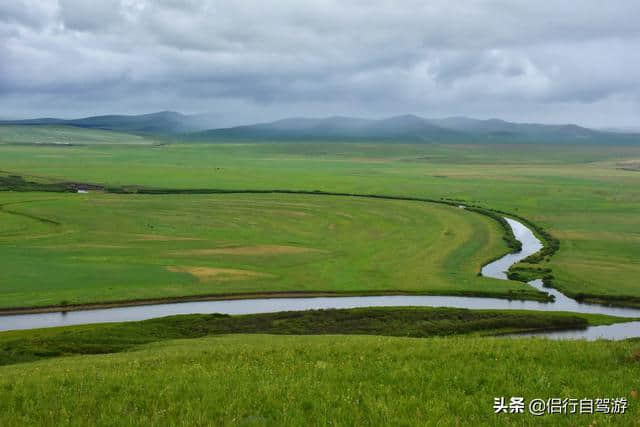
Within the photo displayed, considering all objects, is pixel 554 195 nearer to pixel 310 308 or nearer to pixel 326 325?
pixel 310 308

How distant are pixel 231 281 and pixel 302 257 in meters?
13.7

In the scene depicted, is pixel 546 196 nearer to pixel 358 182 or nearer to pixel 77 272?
pixel 358 182

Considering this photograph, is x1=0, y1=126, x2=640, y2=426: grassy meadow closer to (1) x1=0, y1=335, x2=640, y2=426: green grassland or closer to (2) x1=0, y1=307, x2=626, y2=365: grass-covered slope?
(1) x1=0, y1=335, x2=640, y2=426: green grassland

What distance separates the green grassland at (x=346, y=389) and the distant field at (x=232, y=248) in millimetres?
47261

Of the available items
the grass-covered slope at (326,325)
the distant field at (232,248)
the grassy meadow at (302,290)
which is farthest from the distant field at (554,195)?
the grass-covered slope at (326,325)

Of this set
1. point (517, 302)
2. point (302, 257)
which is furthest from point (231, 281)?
point (517, 302)

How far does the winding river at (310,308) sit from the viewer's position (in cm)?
5106

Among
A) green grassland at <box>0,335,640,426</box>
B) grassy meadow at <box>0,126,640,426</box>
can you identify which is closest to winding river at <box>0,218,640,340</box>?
grassy meadow at <box>0,126,640,426</box>

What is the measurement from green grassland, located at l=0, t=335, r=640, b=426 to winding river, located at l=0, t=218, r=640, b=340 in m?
36.3

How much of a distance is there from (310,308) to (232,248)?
28.0 metres

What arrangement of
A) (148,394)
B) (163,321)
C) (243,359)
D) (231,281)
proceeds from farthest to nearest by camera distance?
(231,281) < (163,321) < (243,359) < (148,394)

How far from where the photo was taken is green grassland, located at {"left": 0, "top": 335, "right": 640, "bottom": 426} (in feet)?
36.0

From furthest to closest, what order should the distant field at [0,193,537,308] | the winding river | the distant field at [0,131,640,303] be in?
the distant field at [0,131,640,303] < the distant field at [0,193,537,308] < the winding river

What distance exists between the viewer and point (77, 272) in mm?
67562
